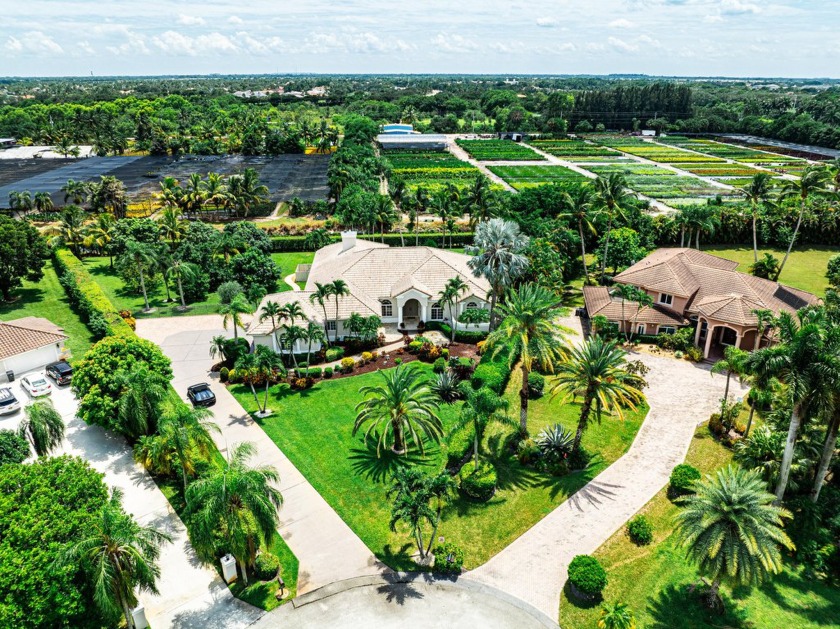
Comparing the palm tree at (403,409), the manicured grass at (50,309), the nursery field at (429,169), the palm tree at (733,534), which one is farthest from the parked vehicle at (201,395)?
the nursery field at (429,169)

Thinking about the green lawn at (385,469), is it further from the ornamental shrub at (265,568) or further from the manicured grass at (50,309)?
the manicured grass at (50,309)

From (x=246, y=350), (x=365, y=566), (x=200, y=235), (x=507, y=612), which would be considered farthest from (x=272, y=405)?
(x=200, y=235)

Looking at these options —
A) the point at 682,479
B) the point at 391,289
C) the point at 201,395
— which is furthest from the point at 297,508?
the point at 391,289

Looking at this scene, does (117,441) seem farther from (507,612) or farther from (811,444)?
(811,444)

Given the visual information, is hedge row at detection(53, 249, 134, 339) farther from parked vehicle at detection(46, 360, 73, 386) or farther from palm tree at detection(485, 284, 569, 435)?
palm tree at detection(485, 284, 569, 435)

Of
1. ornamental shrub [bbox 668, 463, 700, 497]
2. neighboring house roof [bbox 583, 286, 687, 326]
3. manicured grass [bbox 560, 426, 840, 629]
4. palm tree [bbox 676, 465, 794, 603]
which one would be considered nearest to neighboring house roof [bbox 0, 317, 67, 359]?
manicured grass [bbox 560, 426, 840, 629]
